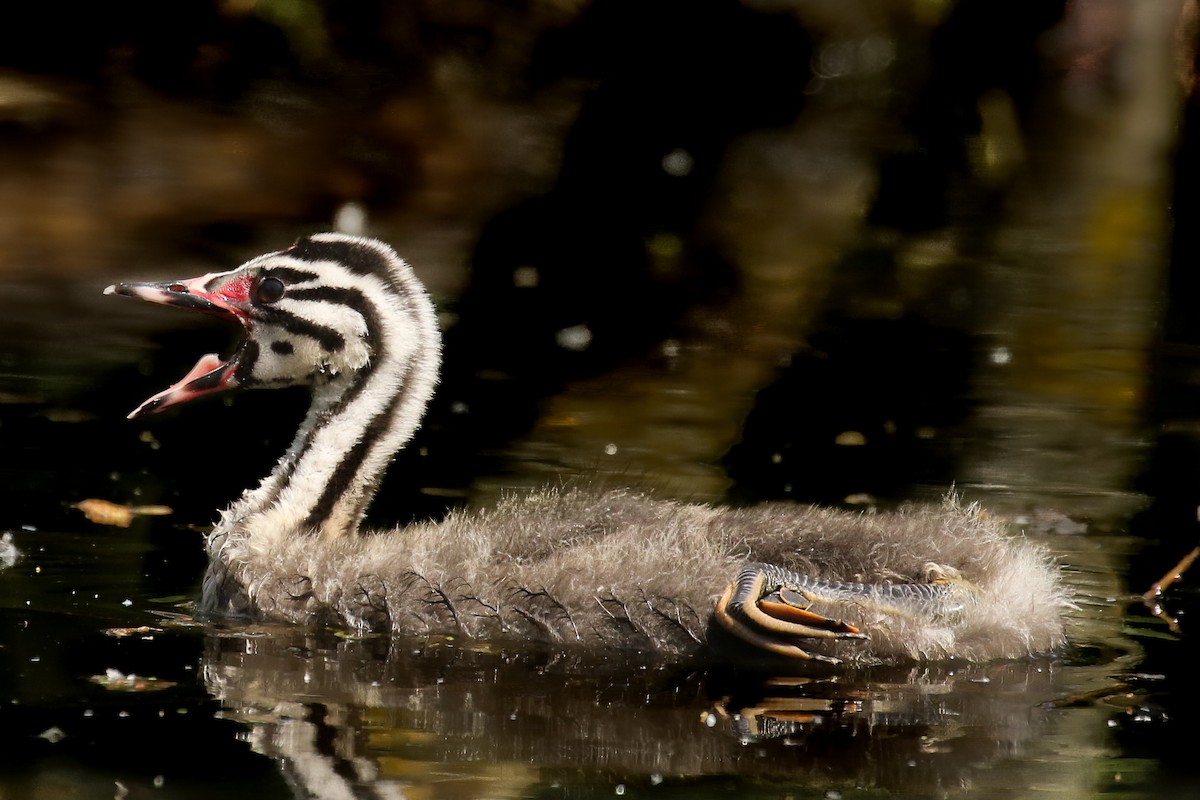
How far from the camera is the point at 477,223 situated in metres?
11.6

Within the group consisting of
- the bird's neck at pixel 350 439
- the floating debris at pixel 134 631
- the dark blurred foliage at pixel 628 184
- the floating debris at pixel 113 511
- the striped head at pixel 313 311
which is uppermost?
the dark blurred foliage at pixel 628 184

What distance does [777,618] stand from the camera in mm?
5480

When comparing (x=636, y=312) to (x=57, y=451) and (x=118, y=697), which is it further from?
(x=118, y=697)

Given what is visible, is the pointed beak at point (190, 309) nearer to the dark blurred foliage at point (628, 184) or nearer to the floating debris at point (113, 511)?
the floating debris at point (113, 511)

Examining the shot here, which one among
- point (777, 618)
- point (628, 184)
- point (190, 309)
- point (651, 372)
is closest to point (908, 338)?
point (651, 372)

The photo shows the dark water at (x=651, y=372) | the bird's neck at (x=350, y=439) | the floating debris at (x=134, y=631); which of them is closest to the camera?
the dark water at (x=651, y=372)

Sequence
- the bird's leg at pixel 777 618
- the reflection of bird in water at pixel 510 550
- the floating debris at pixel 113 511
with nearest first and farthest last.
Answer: the bird's leg at pixel 777 618 → the reflection of bird in water at pixel 510 550 → the floating debris at pixel 113 511

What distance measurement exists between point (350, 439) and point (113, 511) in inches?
68.3

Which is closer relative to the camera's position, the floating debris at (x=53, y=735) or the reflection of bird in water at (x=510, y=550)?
the floating debris at (x=53, y=735)

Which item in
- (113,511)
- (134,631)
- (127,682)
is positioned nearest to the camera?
(127,682)

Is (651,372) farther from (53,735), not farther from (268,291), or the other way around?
(53,735)

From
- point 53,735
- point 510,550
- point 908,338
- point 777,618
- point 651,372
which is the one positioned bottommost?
point 53,735

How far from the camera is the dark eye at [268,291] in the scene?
661cm

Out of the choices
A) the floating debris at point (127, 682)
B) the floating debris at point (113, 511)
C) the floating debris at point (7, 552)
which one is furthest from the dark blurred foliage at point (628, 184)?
the floating debris at point (127, 682)
